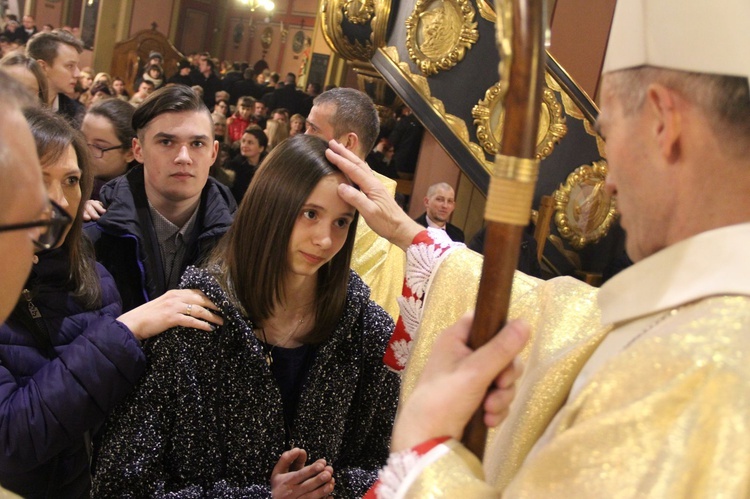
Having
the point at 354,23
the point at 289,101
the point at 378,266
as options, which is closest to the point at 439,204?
the point at 354,23

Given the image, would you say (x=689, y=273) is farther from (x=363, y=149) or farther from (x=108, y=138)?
(x=108, y=138)

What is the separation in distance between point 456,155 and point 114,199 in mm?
2977

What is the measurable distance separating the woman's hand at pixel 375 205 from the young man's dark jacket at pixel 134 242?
2.33ft

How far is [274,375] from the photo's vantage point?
212 centimetres

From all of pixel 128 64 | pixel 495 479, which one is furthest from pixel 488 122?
pixel 128 64

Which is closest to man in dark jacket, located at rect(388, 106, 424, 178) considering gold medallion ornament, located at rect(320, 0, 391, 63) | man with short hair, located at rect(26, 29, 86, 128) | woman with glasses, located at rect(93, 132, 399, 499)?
gold medallion ornament, located at rect(320, 0, 391, 63)

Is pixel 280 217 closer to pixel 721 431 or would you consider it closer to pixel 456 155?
pixel 721 431

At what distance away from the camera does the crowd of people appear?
0.94 meters

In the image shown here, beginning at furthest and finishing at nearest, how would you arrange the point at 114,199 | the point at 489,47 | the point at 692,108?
the point at 489,47 → the point at 114,199 → the point at 692,108

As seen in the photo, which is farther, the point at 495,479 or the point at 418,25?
the point at 418,25

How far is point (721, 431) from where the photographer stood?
2.79ft

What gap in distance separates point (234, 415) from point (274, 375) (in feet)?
0.55

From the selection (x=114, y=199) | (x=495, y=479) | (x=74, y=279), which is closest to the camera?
(x=495, y=479)

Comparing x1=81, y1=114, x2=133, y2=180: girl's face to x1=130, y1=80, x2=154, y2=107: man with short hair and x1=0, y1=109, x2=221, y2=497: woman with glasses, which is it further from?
x1=130, y1=80, x2=154, y2=107: man with short hair
